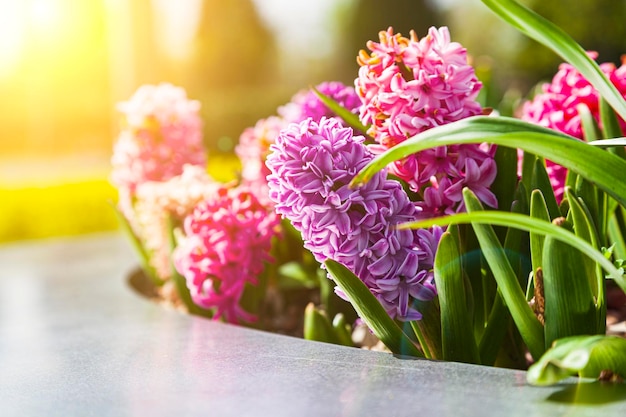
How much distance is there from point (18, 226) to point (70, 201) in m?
0.69

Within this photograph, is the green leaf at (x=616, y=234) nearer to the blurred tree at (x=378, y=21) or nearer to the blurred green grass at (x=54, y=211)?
the blurred green grass at (x=54, y=211)

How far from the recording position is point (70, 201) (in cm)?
785

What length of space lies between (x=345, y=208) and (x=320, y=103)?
2.97 ft

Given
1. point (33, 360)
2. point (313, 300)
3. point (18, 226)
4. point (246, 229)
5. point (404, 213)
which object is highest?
point (404, 213)

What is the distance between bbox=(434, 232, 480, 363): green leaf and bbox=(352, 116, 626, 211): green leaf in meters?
0.19

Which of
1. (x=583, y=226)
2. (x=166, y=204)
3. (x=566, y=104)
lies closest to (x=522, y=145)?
(x=583, y=226)

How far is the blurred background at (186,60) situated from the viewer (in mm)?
8148

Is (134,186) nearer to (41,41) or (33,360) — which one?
(33,360)

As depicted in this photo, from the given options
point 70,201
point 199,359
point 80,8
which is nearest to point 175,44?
point 70,201

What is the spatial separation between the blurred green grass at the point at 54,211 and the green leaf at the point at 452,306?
18.2 ft

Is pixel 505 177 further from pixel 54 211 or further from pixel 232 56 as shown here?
pixel 232 56

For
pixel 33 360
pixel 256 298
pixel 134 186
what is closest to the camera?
pixel 33 360

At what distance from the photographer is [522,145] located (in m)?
1.27

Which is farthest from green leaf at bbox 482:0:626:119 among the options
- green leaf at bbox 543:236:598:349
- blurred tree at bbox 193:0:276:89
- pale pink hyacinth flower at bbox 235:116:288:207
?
blurred tree at bbox 193:0:276:89
